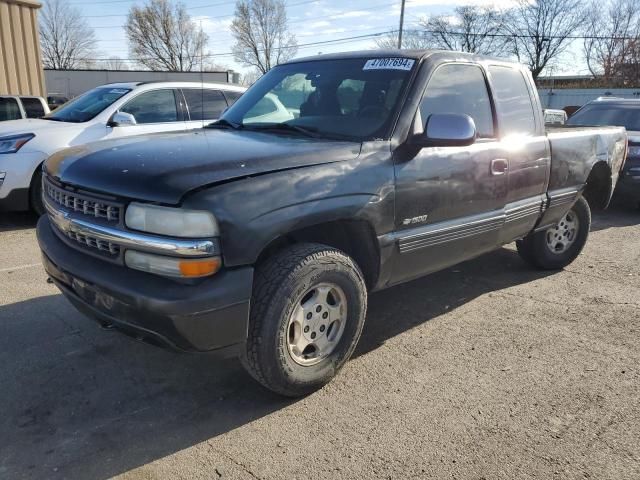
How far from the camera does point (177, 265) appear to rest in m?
2.46

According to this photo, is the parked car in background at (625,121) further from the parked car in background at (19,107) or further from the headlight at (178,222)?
the parked car in background at (19,107)

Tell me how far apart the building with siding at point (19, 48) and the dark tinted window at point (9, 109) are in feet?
13.8

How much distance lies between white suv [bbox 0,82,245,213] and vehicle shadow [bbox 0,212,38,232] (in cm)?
29

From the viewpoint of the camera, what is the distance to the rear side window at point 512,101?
13.8 ft

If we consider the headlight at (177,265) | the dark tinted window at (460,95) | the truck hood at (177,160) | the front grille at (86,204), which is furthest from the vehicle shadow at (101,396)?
the dark tinted window at (460,95)

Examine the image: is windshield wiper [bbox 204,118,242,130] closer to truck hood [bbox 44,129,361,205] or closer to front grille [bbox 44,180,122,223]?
truck hood [bbox 44,129,361,205]

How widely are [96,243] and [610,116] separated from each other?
9.59 metres

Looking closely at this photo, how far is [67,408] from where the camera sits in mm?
2902

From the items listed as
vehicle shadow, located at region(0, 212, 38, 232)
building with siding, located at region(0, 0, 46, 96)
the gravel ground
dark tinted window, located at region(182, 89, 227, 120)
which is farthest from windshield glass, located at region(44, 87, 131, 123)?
building with siding, located at region(0, 0, 46, 96)

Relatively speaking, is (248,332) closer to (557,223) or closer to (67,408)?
(67,408)

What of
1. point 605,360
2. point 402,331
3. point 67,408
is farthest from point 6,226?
point 605,360

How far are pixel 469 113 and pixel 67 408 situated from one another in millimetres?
3179

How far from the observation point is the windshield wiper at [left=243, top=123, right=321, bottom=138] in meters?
3.44

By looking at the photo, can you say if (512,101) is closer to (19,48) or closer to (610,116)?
(610,116)
